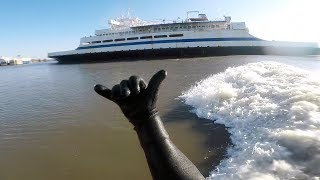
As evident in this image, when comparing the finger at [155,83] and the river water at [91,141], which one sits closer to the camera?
the finger at [155,83]

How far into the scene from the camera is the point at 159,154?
182 cm

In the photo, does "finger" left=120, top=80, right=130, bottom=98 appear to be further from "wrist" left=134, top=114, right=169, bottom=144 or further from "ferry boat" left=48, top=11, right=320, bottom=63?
"ferry boat" left=48, top=11, right=320, bottom=63

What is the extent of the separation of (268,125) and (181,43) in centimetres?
4136

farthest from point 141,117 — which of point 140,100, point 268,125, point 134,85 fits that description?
point 268,125

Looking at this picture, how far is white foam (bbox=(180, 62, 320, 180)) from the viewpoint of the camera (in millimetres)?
4875

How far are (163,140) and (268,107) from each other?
259 inches

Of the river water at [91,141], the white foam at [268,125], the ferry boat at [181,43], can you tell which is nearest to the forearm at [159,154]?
the white foam at [268,125]

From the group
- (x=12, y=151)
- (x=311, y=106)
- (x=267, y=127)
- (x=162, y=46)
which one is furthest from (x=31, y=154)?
(x=162, y=46)

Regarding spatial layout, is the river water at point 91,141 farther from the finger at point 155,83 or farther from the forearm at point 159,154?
the finger at point 155,83

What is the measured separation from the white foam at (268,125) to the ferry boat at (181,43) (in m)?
35.3

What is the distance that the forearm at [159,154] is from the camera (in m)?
1.81

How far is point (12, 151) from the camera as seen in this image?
7715 millimetres

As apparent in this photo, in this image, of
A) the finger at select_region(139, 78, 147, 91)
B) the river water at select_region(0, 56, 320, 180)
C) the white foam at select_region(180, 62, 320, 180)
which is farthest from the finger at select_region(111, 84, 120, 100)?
the river water at select_region(0, 56, 320, 180)

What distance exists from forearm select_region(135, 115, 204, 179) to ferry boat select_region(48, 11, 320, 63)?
144ft
